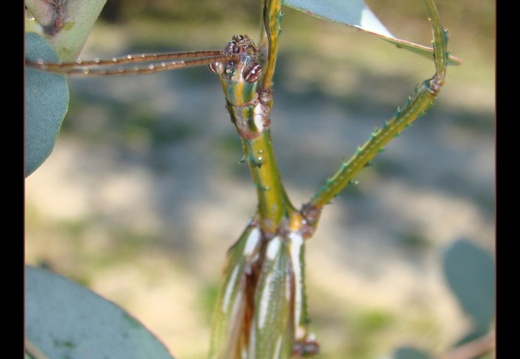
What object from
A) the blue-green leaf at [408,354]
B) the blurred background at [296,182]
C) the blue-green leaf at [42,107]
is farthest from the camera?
the blurred background at [296,182]

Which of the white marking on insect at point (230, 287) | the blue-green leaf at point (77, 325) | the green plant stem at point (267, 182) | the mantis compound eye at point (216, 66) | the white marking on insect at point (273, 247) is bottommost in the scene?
the blue-green leaf at point (77, 325)

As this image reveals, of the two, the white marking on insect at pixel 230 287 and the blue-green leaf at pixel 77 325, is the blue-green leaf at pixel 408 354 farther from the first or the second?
the blue-green leaf at pixel 77 325

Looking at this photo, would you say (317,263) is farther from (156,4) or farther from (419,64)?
(156,4)

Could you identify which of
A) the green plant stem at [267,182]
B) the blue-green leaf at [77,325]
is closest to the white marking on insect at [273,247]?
the green plant stem at [267,182]

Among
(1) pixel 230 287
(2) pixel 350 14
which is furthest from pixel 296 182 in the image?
(2) pixel 350 14

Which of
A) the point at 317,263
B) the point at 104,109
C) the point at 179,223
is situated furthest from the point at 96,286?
the point at 104,109

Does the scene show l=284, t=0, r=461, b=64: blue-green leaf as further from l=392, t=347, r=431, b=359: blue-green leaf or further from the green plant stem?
l=392, t=347, r=431, b=359: blue-green leaf
